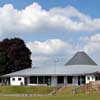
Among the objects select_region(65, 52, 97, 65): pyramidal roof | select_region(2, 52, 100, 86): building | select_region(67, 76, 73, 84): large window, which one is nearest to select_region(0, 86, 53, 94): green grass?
select_region(2, 52, 100, 86): building

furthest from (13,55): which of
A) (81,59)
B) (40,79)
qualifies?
(81,59)

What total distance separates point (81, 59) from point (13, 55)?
1808 centimetres

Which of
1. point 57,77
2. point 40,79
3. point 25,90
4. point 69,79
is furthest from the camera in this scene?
point 40,79

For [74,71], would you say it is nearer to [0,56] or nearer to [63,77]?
[63,77]

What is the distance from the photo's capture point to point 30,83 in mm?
64062

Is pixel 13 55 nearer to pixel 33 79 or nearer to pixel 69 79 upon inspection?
pixel 33 79

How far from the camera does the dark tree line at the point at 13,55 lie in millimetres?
76113

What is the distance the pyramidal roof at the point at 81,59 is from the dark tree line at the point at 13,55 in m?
13.3

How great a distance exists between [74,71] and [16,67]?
76.8 ft

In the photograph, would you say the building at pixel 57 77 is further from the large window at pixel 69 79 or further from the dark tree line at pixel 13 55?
the dark tree line at pixel 13 55

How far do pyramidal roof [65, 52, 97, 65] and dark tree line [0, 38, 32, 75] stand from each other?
13294 millimetres

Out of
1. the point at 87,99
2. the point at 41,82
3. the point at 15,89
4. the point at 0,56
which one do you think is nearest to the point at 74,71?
the point at 41,82

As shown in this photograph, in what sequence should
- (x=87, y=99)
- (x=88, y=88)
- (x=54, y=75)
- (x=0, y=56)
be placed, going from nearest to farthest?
(x=87, y=99)
(x=88, y=88)
(x=54, y=75)
(x=0, y=56)

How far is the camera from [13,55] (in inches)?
3029
